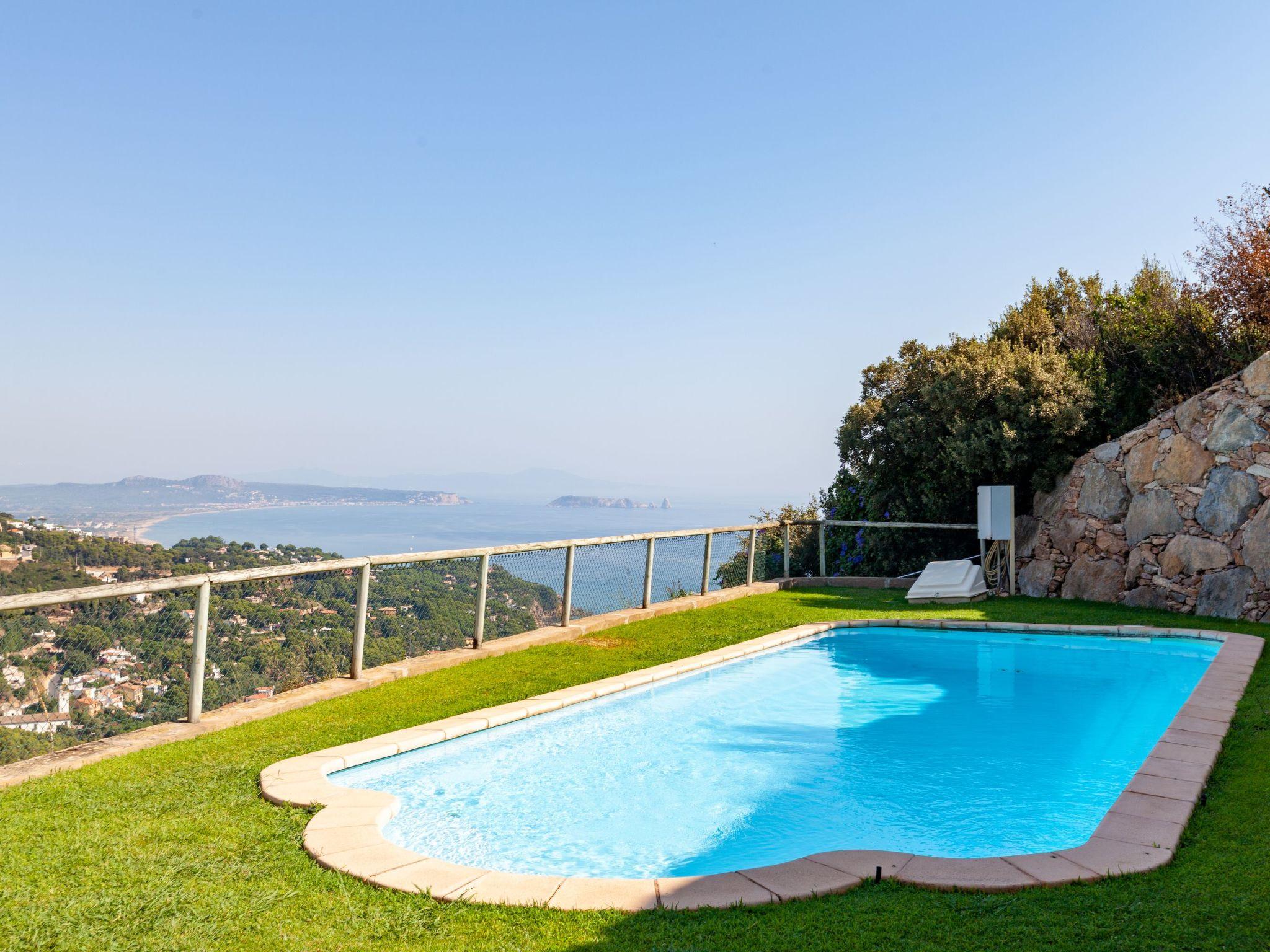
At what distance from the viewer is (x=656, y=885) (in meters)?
3.00

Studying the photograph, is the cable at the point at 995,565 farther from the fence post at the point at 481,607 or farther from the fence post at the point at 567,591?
the fence post at the point at 481,607

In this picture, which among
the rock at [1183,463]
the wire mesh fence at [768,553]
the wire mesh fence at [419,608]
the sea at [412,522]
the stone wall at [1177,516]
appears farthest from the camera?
the sea at [412,522]

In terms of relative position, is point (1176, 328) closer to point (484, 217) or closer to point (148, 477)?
point (484, 217)

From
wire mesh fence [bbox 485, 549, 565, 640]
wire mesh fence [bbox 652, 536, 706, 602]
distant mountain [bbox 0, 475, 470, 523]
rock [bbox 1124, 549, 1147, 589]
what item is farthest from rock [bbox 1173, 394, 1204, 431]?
distant mountain [bbox 0, 475, 470, 523]

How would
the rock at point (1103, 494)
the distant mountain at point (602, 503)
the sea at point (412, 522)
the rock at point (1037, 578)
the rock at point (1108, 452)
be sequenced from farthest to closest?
1. the distant mountain at point (602, 503)
2. the sea at point (412, 522)
3. the rock at point (1037, 578)
4. the rock at point (1108, 452)
5. the rock at point (1103, 494)

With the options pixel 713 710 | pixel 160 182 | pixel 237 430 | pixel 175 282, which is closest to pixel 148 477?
pixel 237 430

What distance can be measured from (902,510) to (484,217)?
18342 mm

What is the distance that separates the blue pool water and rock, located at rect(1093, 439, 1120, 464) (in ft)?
12.3

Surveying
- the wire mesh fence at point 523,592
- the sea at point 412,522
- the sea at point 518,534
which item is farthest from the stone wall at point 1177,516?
the wire mesh fence at point 523,592

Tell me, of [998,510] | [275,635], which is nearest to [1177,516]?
[998,510]

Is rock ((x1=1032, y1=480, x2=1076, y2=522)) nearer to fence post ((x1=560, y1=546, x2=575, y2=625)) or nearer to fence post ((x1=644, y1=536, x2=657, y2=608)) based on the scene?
fence post ((x1=644, y1=536, x2=657, y2=608))

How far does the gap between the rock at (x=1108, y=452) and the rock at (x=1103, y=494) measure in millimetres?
96

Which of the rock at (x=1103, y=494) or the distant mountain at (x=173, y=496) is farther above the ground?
the rock at (x=1103, y=494)

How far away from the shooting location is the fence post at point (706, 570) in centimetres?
1108
